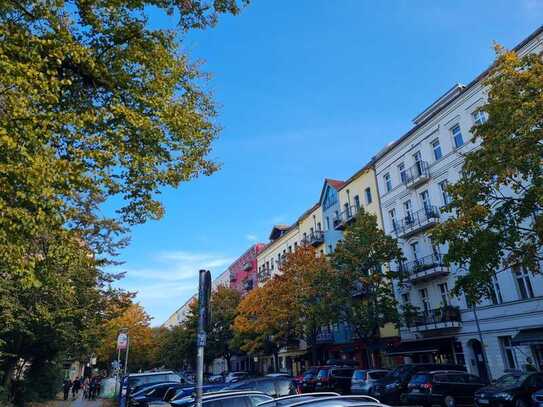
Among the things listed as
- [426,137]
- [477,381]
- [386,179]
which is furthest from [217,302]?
[477,381]

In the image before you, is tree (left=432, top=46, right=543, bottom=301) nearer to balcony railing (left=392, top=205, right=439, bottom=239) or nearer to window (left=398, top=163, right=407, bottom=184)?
balcony railing (left=392, top=205, right=439, bottom=239)

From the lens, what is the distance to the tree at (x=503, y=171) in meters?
13.9

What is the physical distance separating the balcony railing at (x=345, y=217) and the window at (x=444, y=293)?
1068cm

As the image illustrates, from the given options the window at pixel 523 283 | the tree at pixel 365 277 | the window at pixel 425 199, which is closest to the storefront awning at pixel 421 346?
the tree at pixel 365 277

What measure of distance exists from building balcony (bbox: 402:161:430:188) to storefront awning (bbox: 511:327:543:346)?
11.9 m

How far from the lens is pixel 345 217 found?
39.2 meters

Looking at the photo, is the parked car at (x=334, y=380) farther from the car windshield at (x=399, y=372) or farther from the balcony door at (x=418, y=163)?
the balcony door at (x=418, y=163)

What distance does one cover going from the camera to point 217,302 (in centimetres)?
5459

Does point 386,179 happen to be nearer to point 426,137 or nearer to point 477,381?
point 426,137

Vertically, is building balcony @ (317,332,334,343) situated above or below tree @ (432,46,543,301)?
below

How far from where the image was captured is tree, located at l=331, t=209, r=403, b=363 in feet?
91.2

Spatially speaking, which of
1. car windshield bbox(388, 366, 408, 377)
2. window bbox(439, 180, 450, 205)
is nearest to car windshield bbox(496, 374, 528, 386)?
car windshield bbox(388, 366, 408, 377)

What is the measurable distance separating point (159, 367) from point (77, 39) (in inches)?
3583

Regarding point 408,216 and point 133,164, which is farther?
point 408,216
